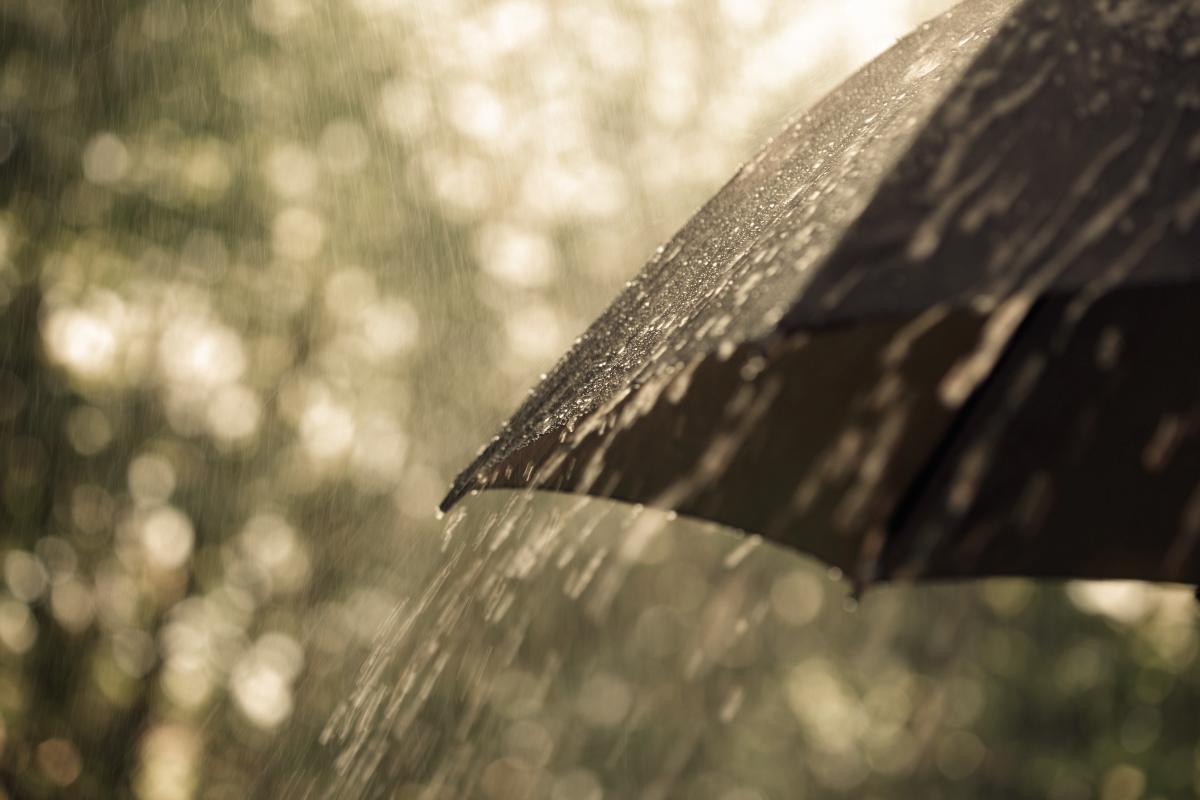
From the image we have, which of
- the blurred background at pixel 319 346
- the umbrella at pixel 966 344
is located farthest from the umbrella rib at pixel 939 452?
the blurred background at pixel 319 346

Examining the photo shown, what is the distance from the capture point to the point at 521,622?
1667 centimetres

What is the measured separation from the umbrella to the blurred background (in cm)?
761

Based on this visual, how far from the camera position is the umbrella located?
1332mm

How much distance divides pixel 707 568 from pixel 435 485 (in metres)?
9.09

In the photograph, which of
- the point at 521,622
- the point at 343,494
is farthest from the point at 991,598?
the point at 343,494

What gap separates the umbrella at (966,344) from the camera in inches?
52.4

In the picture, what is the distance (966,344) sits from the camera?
1.77m

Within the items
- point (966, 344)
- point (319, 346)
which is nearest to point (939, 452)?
point (966, 344)

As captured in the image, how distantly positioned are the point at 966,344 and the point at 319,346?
11.9m

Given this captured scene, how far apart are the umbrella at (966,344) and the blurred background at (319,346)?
761 centimetres

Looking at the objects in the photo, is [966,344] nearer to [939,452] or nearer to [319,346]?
[939,452]

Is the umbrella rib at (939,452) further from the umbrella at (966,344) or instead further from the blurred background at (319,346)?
the blurred background at (319,346)

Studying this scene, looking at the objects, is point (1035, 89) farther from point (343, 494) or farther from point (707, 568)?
point (707, 568)

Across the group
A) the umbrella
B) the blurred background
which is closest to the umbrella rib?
the umbrella
